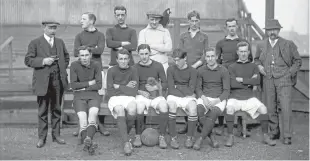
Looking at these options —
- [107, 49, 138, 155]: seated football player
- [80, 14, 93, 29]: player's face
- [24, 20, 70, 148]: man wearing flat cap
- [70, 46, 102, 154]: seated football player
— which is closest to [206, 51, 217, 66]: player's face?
[107, 49, 138, 155]: seated football player

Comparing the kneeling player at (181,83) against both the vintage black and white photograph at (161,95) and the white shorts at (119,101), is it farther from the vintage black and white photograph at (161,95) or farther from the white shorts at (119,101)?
the white shorts at (119,101)

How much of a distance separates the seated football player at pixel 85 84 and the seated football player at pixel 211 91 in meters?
1.37

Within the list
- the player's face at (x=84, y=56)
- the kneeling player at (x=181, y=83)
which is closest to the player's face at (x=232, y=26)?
the kneeling player at (x=181, y=83)

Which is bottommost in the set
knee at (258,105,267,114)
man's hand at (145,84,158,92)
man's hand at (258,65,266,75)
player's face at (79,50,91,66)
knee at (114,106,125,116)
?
knee at (258,105,267,114)

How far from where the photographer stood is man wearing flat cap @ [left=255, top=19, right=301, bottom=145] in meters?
6.23

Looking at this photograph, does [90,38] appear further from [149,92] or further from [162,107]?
[162,107]

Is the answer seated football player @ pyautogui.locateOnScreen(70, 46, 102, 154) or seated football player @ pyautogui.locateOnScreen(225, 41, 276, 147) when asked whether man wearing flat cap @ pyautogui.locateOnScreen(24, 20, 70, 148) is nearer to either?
seated football player @ pyautogui.locateOnScreen(70, 46, 102, 154)

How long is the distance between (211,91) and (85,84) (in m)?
1.70

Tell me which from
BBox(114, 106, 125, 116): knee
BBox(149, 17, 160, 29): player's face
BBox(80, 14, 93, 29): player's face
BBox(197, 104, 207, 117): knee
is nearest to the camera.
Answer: BBox(114, 106, 125, 116): knee

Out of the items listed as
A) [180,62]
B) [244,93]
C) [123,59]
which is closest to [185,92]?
[180,62]

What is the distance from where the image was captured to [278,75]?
20.5 ft

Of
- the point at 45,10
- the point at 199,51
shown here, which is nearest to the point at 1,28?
the point at 45,10

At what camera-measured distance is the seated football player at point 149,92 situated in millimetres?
5879

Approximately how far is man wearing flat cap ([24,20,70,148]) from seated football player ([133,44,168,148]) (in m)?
1.03
